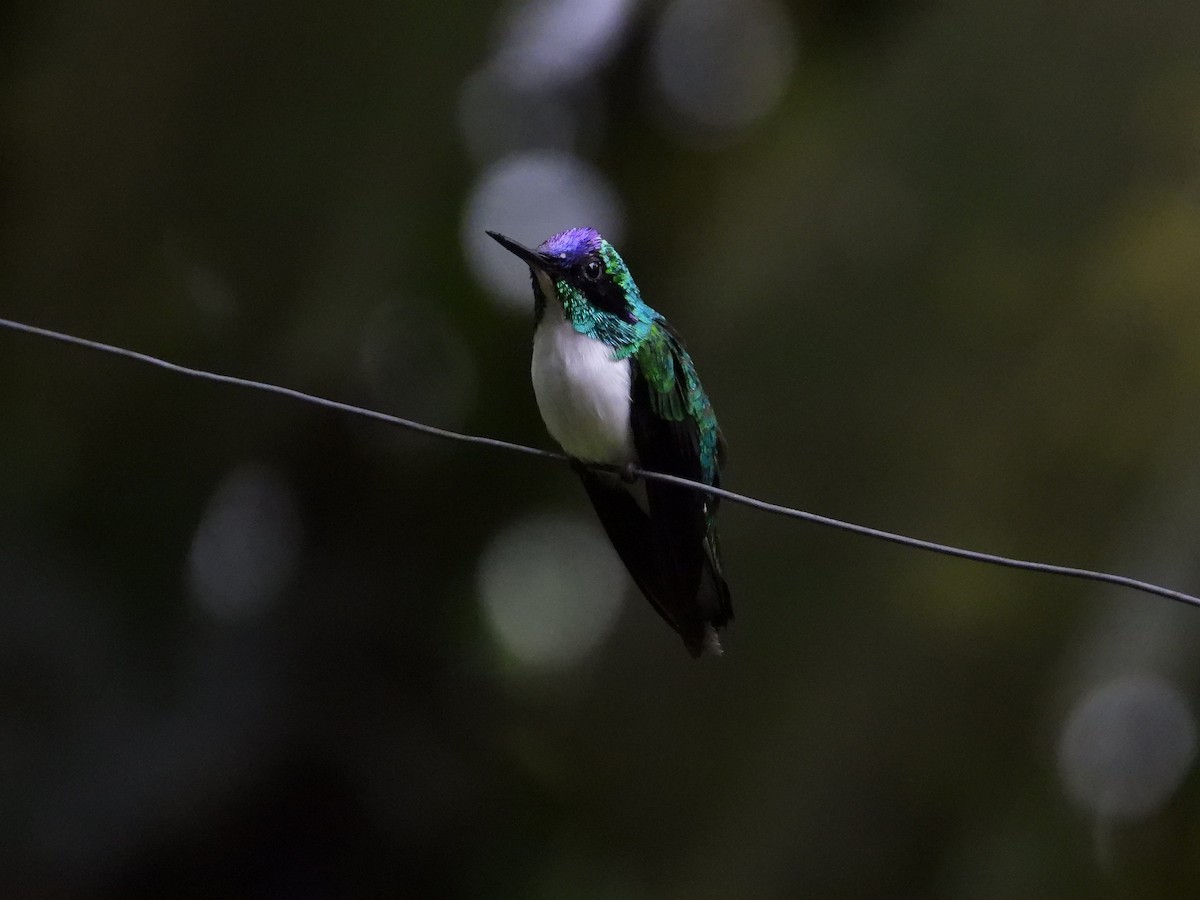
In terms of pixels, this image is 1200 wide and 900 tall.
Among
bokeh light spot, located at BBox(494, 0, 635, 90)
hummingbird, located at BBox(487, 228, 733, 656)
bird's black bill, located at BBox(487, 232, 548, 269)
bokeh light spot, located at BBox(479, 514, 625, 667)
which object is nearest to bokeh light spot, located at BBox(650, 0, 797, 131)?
bokeh light spot, located at BBox(494, 0, 635, 90)

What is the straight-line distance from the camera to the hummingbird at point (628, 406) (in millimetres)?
2145

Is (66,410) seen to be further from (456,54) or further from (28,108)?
(456,54)

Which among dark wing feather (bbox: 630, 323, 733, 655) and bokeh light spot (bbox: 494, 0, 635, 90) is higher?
bokeh light spot (bbox: 494, 0, 635, 90)

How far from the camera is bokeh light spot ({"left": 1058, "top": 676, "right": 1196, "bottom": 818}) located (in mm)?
4133

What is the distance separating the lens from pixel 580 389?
2117 mm

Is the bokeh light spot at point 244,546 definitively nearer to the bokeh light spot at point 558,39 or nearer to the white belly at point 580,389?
the bokeh light spot at point 558,39

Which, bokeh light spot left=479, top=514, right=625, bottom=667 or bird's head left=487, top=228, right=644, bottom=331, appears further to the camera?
bokeh light spot left=479, top=514, right=625, bottom=667

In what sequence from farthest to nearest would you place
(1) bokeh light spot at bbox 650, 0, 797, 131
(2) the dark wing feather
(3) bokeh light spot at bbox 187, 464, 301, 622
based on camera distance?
(1) bokeh light spot at bbox 650, 0, 797, 131, (3) bokeh light spot at bbox 187, 464, 301, 622, (2) the dark wing feather

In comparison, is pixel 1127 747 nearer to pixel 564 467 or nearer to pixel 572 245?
pixel 564 467

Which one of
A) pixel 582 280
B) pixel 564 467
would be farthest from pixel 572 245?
pixel 564 467

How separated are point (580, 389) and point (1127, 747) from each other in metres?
3.09

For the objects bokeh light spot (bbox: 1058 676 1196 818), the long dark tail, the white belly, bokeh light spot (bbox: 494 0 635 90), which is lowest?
bokeh light spot (bbox: 1058 676 1196 818)

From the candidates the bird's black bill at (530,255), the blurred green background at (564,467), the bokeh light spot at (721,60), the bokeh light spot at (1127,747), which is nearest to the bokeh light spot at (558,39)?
the blurred green background at (564,467)

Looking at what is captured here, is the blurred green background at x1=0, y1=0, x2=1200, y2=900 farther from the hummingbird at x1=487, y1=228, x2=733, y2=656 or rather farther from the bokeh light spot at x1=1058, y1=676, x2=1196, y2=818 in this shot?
the hummingbird at x1=487, y1=228, x2=733, y2=656
